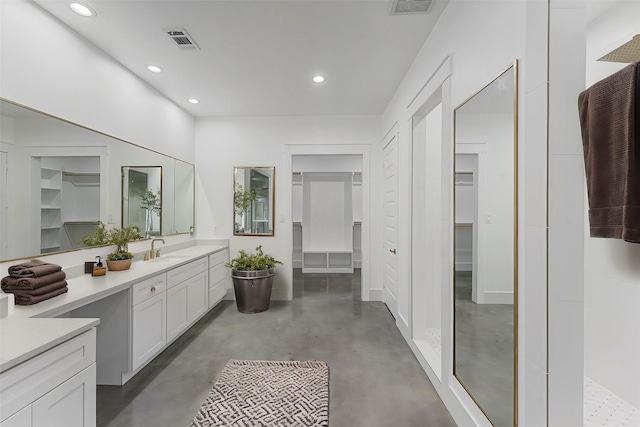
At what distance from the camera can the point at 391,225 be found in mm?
3766

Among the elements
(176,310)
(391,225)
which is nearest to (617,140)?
(391,225)

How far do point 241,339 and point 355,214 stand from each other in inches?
161

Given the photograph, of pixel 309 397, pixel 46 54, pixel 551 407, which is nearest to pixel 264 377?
pixel 309 397

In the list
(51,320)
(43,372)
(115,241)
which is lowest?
(43,372)

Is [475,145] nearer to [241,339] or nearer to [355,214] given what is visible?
[241,339]

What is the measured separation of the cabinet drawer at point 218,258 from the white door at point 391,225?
230cm

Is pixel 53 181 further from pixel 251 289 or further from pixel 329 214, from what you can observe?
pixel 329 214

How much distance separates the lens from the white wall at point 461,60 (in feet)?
4.53

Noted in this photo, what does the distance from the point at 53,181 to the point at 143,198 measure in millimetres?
1100

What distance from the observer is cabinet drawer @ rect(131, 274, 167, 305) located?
2330mm

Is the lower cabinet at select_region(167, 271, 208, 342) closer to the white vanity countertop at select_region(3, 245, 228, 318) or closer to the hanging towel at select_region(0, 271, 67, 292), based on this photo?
the white vanity countertop at select_region(3, 245, 228, 318)

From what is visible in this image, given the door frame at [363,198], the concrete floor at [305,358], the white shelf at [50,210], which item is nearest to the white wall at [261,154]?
the door frame at [363,198]

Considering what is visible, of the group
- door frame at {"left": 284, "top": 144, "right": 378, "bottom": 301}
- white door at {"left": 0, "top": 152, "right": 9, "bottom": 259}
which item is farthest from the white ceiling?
white door at {"left": 0, "top": 152, "right": 9, "bottom": 259}

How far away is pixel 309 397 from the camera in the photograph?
83.5 inches
